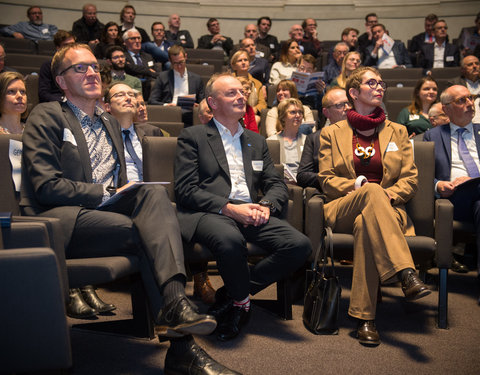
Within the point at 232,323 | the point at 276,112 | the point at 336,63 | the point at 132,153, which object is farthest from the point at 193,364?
the point at 336,63

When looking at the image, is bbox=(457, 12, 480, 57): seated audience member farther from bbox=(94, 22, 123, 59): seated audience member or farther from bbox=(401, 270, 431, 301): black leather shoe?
bbox=(401, 270, 431, 301): black leather shoe

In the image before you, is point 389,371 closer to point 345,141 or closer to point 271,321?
point 271,321

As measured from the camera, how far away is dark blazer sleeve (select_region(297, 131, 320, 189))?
3109 mm

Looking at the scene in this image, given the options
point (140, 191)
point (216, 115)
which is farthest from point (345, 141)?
point (140, 191)

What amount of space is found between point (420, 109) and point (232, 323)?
10.3ft

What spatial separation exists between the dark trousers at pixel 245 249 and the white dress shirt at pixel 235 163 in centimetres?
21

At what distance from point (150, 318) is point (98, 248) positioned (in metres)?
0.42

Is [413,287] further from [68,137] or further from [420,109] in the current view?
[420,109]

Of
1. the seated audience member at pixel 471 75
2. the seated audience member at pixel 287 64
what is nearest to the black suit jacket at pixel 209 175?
the seated audience member at pixel 471 75

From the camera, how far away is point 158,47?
23.4ft

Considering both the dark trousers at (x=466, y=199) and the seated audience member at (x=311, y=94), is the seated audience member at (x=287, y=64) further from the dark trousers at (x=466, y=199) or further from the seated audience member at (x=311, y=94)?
the dark trousers at (x=466, y=199)

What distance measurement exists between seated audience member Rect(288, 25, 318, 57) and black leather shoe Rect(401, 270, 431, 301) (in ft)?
19.3

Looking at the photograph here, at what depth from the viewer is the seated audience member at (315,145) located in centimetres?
313

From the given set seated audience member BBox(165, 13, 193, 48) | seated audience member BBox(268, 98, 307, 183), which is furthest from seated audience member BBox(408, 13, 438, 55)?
seated audience member BBox(268, 98, 307, 183)
